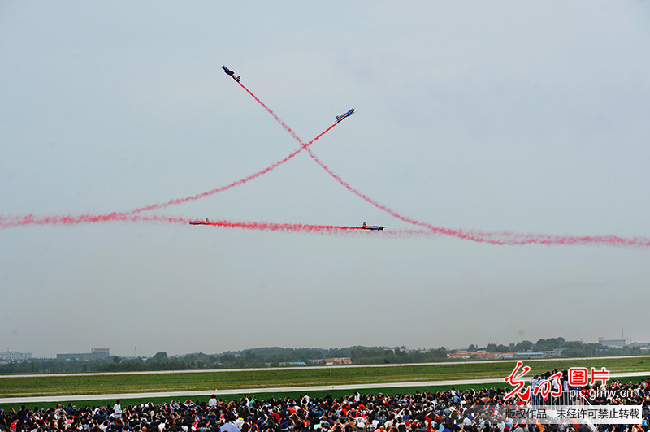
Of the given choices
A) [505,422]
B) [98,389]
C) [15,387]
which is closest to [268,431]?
[505,422]

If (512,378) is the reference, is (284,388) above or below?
below

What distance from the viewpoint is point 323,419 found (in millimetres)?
28000

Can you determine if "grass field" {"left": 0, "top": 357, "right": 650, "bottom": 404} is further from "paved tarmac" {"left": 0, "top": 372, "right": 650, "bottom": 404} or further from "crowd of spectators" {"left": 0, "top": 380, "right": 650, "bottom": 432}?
"crowd of spectators" {"left": 0, "top": 380, "right": 650, "bottom": 432}

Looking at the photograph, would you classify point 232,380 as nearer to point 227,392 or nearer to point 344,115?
point 227,392

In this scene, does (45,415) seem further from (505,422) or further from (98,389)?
(98,389)

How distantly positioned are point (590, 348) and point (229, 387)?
118m

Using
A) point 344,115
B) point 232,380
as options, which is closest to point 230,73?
point 344,115

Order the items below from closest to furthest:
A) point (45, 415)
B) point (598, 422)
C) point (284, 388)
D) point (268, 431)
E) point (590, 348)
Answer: point (268, 431)
point (598, 422)
point (45, 415)
point (284, 388)
point (590, 348)

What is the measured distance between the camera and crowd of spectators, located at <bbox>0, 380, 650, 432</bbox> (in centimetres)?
2348

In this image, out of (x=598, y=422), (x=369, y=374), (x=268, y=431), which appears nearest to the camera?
(x=268, y=431)

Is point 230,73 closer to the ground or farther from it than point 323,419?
farther from it

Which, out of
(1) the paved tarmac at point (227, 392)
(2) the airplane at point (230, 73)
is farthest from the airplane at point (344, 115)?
(1) the paved tarmac at point (227, 392)

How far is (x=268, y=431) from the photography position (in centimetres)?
2233

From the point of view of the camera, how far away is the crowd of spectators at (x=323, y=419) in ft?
77.0
